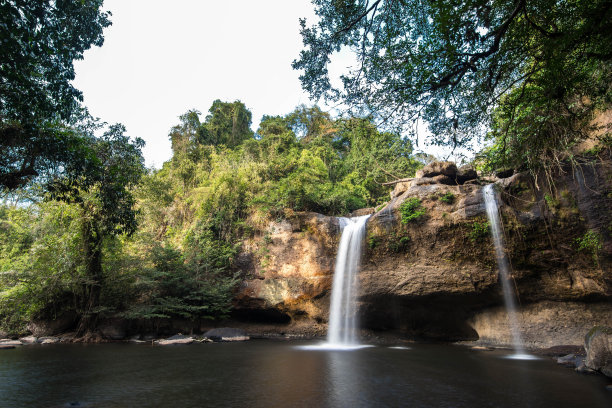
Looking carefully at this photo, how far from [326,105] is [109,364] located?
26.4ft

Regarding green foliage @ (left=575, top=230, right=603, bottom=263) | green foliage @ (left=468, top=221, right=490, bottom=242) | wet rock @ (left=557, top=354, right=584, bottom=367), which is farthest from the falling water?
wet rock @ (left=557, top=354, right=584, bottom=367)

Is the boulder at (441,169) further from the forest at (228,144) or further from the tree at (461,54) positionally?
the tree at (461,54)

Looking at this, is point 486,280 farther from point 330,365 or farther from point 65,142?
point 65,142

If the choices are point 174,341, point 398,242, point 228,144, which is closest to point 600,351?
point 398,242

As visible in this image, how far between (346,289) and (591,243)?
8.15 m

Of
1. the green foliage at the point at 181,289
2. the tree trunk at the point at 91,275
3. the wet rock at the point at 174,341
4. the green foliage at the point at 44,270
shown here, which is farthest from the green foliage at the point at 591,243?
the green foliage at the point at 44,270

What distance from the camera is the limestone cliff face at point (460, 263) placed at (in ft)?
30.8

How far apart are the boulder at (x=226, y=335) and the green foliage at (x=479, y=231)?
10114 mm

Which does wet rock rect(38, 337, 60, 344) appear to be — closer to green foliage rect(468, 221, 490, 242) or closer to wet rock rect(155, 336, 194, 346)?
→ wet rock rect(155, 336, 194, 346)

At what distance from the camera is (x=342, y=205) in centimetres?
1742

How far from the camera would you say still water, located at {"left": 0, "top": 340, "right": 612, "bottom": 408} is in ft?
15.3

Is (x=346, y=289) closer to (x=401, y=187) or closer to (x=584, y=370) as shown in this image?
(x=401, y=187)

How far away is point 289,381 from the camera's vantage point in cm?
589

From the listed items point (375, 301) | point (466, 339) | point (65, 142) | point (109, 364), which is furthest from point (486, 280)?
point (65, 142)
